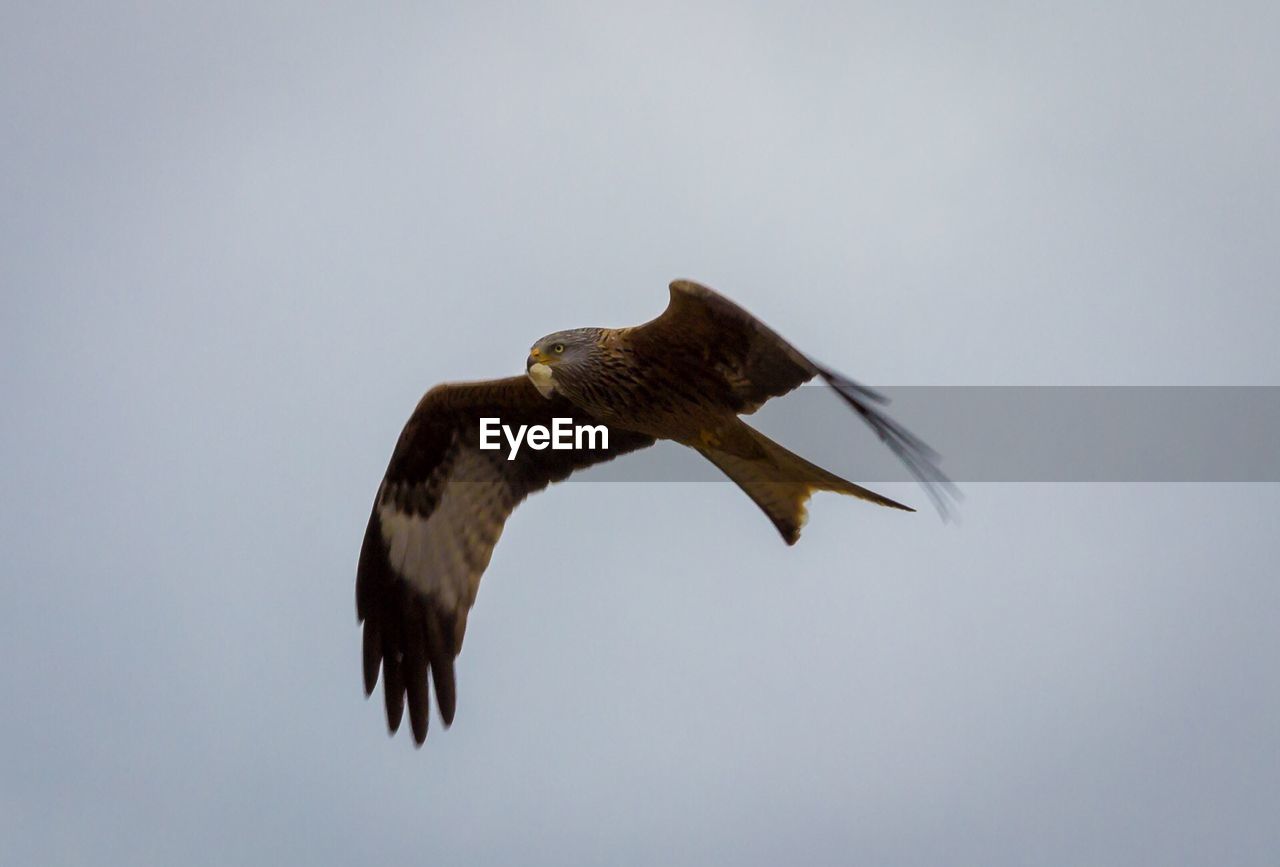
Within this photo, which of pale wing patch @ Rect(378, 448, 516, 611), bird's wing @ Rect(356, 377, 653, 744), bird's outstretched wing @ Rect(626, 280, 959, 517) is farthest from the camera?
pale wing patch @ Rect(378, 448, 516, 611)

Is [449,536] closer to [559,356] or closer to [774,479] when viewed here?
[559,356]

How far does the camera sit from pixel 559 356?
895 cm

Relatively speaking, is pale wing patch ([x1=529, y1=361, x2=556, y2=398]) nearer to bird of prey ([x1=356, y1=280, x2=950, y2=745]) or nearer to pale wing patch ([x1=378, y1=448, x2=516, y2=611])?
bird of prey ([x1=356, y1=280, x2=950, y2=745])

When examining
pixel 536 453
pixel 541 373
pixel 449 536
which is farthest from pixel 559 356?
pixel 449 536

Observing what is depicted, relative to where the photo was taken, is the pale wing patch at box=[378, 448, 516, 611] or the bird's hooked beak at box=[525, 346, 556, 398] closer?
the bird's hooked beak at box=[525, 346, 556, 398]

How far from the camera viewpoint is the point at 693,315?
8445mm

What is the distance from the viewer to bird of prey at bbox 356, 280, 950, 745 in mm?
8703

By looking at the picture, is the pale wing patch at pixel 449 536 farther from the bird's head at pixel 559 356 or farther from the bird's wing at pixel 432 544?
the bird's head at pixel 559 356

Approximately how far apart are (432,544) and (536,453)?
0.84 metres

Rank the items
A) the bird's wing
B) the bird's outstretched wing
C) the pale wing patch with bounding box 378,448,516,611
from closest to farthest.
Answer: the bird's outstretched wing, the bird's wing, the pale wing patch with bounding box 378,448,516,611

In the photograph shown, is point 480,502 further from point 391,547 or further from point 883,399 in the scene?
point 883,399

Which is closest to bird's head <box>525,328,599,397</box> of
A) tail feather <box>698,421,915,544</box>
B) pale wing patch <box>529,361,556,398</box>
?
pale wing patch <box>529,361,556,398</box>

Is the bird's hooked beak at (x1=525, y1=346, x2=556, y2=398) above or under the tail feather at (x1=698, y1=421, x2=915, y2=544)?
above

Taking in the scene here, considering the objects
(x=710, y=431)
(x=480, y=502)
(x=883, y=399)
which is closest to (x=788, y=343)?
(x=883, y=399)
